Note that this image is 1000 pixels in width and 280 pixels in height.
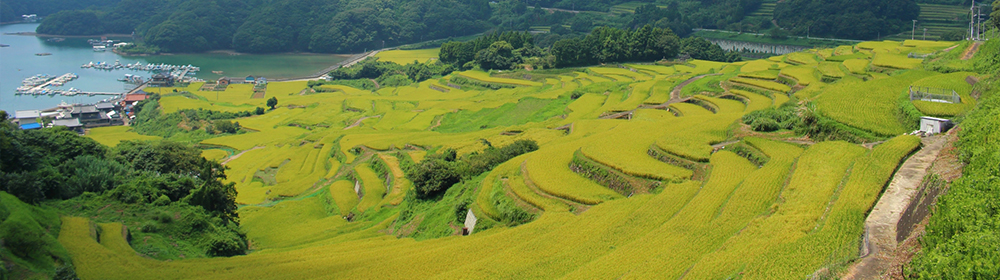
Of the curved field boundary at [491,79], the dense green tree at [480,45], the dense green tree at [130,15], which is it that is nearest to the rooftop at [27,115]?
the curved field boundary at [491,79]

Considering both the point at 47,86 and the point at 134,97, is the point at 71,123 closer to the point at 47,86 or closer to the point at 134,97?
the point at 134,97

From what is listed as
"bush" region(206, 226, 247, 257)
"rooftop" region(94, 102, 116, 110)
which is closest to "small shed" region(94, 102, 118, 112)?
"rooftop" region(94, 102, 116, 110)

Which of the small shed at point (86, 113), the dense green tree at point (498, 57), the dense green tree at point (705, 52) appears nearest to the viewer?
the small shed at point (86, 113)

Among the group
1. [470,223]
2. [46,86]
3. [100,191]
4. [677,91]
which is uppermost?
[100,191]

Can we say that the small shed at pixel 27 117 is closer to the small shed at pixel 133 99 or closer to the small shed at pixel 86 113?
the small shed at pixel 86 113

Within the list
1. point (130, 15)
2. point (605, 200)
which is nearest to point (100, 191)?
point (605, 200)

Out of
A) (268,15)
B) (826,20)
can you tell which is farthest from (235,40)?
(826,20)

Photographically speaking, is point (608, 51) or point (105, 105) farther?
point (608, 51)
